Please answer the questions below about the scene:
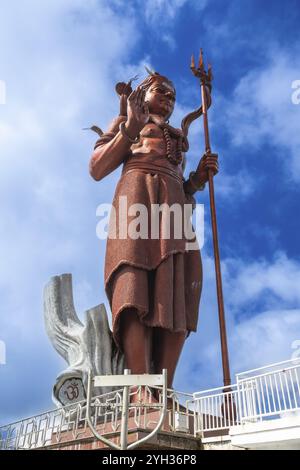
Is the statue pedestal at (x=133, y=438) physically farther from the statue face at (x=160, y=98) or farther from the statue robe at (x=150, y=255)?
the statue face at (x=160, y=98)

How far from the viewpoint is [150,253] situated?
7.57m

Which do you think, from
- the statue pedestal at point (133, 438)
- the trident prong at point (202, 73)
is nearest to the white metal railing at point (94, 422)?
the statue pedestal at point (133, 438)

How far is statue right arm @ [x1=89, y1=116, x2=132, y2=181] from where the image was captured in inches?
318

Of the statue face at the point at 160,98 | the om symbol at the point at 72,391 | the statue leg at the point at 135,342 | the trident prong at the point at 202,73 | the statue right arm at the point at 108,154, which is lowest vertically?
the om symbol at the point at 72,391

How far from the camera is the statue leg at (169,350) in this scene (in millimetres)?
7430

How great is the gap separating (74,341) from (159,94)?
440 centimetres

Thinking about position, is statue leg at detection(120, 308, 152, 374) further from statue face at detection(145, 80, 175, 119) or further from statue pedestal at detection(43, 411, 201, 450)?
statue face at detection(145, 80, 175, 119)

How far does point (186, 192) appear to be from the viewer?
9.06 meters

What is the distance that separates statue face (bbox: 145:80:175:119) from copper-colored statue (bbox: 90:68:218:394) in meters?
0.02

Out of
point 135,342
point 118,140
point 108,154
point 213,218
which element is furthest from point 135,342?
point 118,140

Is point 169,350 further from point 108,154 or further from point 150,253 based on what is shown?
point 108,154
